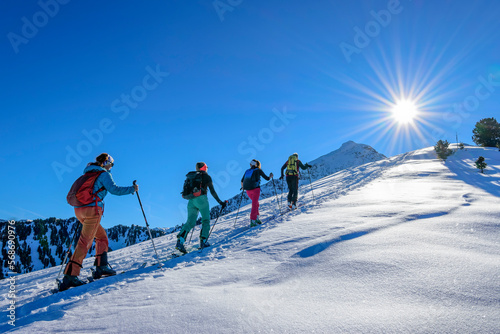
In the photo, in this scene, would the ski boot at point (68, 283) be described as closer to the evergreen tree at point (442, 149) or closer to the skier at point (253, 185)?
the skier at point (253, 185)

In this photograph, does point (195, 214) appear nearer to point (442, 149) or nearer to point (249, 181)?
point (249, 181)

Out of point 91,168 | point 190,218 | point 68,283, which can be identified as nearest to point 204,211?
point 190,218

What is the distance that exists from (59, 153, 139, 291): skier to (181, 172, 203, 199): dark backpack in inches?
74.5

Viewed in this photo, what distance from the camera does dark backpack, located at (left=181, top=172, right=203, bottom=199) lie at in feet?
21.8

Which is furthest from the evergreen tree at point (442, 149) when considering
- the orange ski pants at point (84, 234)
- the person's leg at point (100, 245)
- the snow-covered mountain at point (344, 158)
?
the snow-covered mountain at point (344, 158)

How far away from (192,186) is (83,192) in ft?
8.69

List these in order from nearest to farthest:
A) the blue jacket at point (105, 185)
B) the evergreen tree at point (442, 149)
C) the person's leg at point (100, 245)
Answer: the blue jacket at point (105, 185) → the person's leg at point (100, 245) → the evergreen tree at point (442, 149)

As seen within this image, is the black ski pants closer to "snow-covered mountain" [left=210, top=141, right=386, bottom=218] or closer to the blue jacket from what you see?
the blue jacket

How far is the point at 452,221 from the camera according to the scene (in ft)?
16.2

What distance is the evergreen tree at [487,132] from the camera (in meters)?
33.8

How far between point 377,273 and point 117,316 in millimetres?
2987

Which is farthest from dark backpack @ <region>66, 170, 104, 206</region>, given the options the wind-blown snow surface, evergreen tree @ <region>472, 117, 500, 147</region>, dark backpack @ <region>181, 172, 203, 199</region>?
evergreen tree @ <region>472, 117, 500, 147</region>

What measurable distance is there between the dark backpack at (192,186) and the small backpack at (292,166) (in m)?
5.32

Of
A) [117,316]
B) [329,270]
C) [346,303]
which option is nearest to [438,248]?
[329,270]
